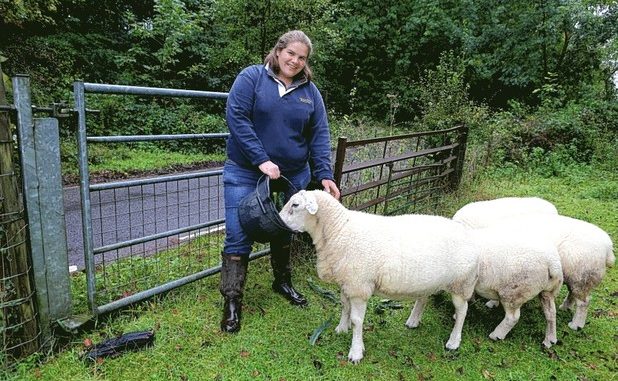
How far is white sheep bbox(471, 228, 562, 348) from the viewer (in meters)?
3.43

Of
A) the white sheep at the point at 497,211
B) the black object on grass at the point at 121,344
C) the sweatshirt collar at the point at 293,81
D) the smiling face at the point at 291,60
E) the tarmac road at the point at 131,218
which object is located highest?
the smiling face at the point at 291,60

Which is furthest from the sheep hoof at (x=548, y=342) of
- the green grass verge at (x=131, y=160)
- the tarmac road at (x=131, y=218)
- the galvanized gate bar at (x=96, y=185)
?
the green grass verge at (x=131, y=160)

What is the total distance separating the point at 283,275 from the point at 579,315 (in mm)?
2657

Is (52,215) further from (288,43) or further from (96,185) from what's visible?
(288,43)

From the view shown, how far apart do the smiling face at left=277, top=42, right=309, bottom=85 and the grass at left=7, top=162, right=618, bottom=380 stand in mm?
1989

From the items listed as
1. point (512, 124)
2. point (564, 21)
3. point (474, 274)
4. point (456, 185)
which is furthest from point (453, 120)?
point (564, 21)

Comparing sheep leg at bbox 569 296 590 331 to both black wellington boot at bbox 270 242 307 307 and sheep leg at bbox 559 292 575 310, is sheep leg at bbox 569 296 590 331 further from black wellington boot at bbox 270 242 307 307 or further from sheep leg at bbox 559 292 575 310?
black wellington boot at bbox 270 242 307 307

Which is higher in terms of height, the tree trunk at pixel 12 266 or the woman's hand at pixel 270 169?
the woman's hand at pixel 270 169

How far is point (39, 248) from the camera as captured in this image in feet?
9.35

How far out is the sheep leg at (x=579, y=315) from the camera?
12.6 ft

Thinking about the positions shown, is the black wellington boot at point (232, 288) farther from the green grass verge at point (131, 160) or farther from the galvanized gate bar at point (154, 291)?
the green grass verge at point (131, 160)

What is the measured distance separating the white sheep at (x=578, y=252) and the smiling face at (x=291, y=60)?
2.26m

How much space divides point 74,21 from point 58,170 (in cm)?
1392

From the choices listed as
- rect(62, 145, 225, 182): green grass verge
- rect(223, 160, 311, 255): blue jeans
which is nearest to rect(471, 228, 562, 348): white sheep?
rect(223, 160, 311, 255): blue jeans
